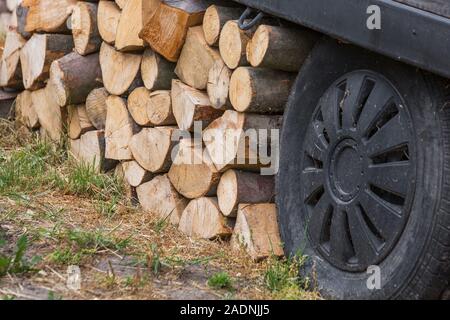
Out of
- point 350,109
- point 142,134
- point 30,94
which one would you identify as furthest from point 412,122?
point 30,94

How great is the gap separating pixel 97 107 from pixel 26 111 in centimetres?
86

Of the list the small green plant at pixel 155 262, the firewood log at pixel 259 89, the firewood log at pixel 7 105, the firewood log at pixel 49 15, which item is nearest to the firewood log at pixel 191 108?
the firewood log at pixel 259 89

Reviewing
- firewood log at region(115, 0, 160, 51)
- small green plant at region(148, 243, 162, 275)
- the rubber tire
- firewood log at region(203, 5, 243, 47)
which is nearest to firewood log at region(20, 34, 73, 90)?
firewood log at region(115, 0, 160, 51)

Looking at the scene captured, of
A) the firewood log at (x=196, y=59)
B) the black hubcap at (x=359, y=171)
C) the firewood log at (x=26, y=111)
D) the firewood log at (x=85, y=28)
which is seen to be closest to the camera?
the black hubcap at (x=359, y=171)

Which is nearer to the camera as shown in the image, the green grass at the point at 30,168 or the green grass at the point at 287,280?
the green grass at the point at 287,280

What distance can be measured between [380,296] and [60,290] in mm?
1271

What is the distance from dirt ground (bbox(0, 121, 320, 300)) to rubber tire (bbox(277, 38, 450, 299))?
0.20 meters

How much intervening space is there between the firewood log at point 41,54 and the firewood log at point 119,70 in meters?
0.50

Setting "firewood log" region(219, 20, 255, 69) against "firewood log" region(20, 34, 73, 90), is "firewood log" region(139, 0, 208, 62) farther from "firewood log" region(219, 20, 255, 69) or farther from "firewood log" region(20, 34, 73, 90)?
"firewood log" region(20, 34, 73, 90)

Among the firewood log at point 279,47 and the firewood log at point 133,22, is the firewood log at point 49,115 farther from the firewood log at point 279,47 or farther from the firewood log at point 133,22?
the firewood log at point 279,47

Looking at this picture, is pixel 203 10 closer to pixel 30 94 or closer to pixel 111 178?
pixel 111 178

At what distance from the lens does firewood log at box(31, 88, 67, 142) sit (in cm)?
558

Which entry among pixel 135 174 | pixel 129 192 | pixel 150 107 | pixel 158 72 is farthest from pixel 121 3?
pixel 129 192

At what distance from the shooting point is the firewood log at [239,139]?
4176 mm
